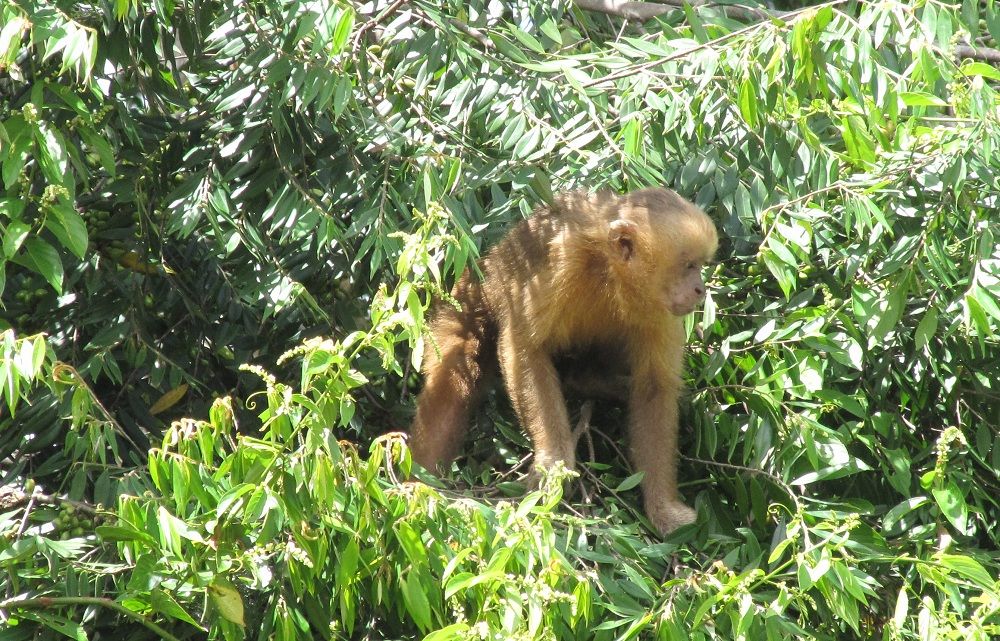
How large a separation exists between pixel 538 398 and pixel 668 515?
26.4 inches

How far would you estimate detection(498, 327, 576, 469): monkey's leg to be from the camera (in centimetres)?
460

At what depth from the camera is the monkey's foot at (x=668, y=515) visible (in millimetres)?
4570

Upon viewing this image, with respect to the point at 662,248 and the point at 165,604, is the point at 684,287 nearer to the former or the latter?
the point at 662,248

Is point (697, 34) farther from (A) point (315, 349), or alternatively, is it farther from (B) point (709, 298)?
(A) point (315, 349)

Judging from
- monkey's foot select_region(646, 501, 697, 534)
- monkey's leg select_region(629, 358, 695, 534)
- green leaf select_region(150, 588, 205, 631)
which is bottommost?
monkey's foot select_region(646, 501, 697, 534)

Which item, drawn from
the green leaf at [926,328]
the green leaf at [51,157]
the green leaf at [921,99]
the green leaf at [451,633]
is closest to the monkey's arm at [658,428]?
the green leaf at [926,328]

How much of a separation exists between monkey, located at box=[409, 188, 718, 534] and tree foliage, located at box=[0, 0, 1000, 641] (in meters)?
0.15

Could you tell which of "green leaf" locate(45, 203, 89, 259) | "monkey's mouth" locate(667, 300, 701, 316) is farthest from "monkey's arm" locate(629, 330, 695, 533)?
"green leaf" locate(45, 203, 89, 259)

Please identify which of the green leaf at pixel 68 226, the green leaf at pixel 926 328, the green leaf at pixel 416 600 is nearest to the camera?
the green leaf at pixel 416 600

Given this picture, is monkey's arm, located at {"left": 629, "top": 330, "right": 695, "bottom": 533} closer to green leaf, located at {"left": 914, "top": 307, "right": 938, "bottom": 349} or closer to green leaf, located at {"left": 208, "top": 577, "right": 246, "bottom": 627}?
green leaf, located at {"left": 914, "top": 307, "right": 938, "bottom": 349}

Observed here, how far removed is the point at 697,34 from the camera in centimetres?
409

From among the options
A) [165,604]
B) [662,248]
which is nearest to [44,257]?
[165,604]

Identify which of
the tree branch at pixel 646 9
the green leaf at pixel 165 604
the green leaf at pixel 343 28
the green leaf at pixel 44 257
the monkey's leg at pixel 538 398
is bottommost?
the monkey's leg at pixel 538 398

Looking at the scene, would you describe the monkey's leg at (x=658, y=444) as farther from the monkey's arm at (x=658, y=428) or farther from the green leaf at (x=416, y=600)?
the green leaf at (x=416, y=600)
